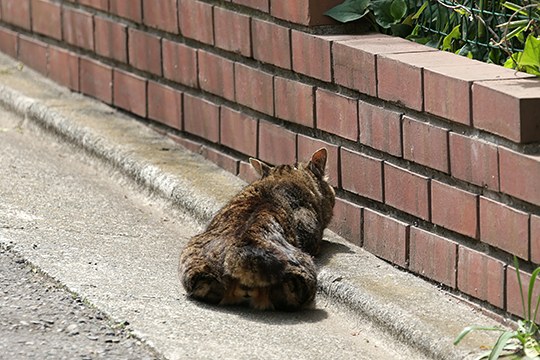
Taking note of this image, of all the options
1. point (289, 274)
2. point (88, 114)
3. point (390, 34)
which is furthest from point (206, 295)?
point (88, 114)

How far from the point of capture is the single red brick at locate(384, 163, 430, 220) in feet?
15.9

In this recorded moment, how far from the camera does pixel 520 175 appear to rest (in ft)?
14.1

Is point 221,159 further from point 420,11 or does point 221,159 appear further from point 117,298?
point 117,298

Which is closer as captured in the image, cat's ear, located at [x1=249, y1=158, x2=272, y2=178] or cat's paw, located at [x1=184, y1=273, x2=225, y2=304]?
cat's paw, located at [x1=184, y1=273, x2=225, y2=304]

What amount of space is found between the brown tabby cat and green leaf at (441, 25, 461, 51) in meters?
0.80

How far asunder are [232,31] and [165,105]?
77 centimetres

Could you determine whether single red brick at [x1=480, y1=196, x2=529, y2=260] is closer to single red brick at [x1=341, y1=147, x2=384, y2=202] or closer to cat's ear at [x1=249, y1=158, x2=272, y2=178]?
single red brick at [x1=341, y1=147, x2=384, y2=202]

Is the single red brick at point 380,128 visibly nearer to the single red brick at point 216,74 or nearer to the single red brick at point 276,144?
the single red brick at point 276,144

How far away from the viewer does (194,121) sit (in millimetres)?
6344

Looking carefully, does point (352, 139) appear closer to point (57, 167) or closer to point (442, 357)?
point (442, 357)

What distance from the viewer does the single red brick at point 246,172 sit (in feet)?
19.5

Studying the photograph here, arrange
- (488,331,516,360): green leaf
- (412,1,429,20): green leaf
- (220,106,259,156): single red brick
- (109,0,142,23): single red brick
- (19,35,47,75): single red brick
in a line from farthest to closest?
1. (19,35,47,75): single red brick
2. (109,0,142,23): single red brick
3. (220,106,259,156): single red brick
4. (412,1,429,20): green leaf
5. (488,331,516,360): green leaf

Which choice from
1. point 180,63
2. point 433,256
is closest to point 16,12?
point 180,63

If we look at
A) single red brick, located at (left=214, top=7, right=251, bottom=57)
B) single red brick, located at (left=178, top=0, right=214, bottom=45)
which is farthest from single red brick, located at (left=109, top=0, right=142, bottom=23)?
single red brick, located at (left=214, top=7, right=251, bottom=57)
